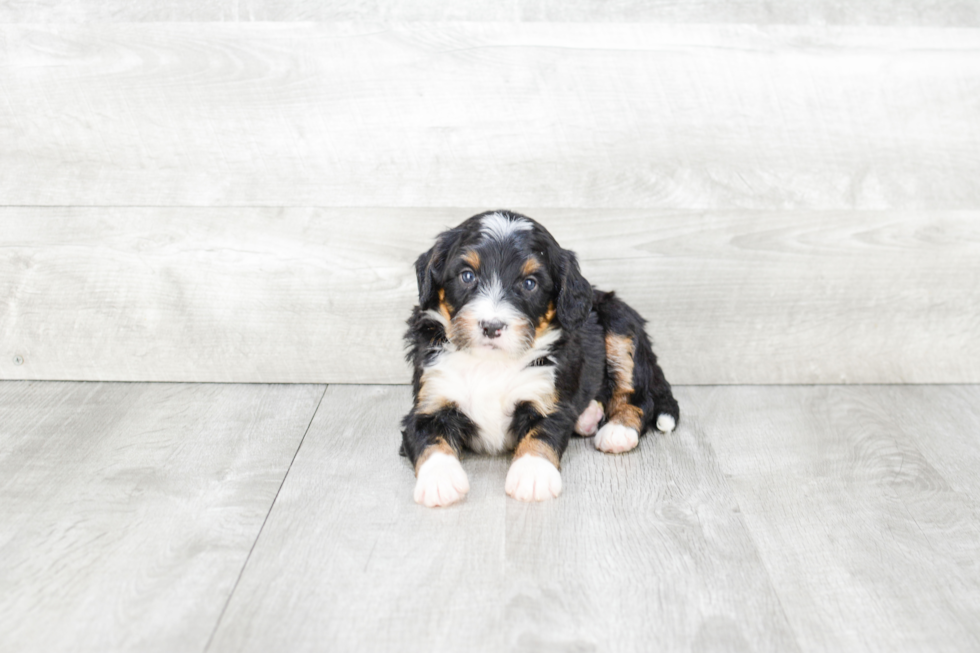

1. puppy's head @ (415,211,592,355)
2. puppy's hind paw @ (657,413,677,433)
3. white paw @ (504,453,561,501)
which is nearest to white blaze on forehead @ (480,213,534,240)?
puppy's head @ (415,211,592,355)

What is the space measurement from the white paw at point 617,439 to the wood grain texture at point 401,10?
1.65 meters

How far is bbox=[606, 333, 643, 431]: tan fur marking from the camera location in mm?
3160

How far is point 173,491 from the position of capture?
2.69 metres

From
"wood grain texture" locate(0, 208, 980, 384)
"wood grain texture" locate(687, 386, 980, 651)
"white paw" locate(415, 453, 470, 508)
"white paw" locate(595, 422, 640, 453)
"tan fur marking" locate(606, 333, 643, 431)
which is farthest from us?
"wood grain texture" locate(0, 208, 980, 384)

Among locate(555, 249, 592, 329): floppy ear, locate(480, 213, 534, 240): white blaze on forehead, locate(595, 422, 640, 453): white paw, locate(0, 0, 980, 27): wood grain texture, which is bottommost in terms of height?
locate(595, 422, 640, 453): white paw

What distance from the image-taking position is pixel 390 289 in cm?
371

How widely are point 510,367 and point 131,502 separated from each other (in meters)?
1.24

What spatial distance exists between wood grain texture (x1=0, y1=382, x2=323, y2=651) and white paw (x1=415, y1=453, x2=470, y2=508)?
1.53ft

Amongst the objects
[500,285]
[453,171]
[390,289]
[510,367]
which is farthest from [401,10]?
[510,367]

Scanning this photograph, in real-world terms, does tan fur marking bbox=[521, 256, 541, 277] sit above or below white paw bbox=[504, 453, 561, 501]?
above

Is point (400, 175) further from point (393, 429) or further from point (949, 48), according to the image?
point (949, 48)

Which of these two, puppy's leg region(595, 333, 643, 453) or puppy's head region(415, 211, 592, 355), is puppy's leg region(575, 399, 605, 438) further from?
puppy's head region(415, 211, 592, 355)

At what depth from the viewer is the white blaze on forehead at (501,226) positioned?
277 cm

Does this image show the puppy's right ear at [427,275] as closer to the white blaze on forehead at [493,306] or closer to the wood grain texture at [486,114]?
the white blaze on forehead at [493,306]
